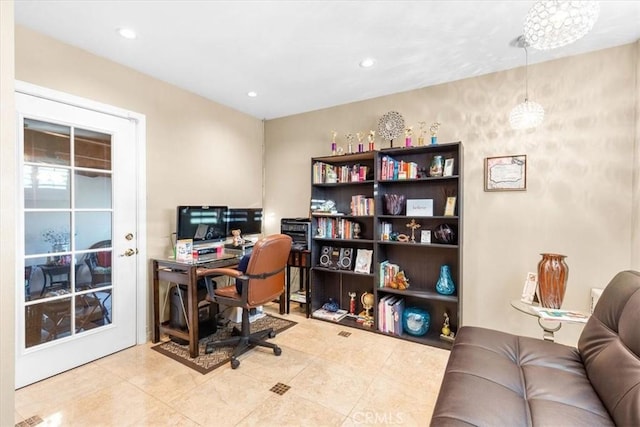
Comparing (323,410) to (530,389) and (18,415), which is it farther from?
(18,415)

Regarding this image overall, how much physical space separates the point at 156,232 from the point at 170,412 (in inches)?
65.0

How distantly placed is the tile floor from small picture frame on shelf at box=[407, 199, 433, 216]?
1280 millimetres

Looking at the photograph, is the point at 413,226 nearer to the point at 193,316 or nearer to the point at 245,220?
the point at 245,220

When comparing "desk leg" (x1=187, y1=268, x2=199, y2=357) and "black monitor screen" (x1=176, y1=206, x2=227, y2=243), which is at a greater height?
"black monitor screen" (x1=176, y1=206, x2=227, y2=243)

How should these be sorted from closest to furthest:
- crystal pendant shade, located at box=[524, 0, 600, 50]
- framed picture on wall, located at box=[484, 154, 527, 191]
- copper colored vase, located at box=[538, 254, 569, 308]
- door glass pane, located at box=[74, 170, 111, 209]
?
1. crystal pendant shade, located at box=[524, 0, 600, 50]
2. copper colored vase, located at box=[538, 254, 569, 308]
3. door glass pane, located at box=[74, 170, 111, 209]
4. framed picture on wall, located at box=[484, 154, 527, 191]

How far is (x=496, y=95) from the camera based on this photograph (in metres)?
2.73

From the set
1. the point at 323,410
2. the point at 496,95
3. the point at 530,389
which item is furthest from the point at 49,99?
the point at 496,95

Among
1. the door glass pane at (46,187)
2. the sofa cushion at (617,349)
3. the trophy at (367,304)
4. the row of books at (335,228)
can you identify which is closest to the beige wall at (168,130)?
the door glass pane at (46,187)

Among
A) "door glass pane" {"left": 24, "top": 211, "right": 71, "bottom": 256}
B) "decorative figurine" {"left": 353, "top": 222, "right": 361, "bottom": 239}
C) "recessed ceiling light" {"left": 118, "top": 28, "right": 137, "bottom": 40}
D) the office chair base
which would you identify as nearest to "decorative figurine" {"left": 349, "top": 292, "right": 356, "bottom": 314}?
"decorative figurine" {"left": 353, "top": 222, "right": 361, "bottom": 239}

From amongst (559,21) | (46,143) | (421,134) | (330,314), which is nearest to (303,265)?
(330,314)

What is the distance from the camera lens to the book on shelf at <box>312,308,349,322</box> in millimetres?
3279

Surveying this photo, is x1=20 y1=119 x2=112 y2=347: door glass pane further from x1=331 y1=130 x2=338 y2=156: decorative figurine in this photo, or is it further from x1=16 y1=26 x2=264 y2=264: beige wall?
x1=331 y1=130 x2=338 y2=156: decorative figurine

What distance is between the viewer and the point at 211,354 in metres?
2.54

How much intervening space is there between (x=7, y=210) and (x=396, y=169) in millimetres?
2817
